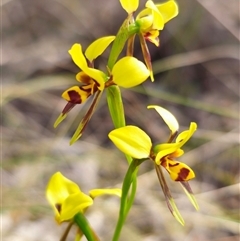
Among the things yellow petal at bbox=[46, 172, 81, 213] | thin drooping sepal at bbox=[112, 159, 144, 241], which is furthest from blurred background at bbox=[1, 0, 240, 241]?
thin drooping sepal at bbox=[112, 159, 144, 241]

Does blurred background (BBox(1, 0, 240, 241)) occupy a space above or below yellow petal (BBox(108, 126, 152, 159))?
below

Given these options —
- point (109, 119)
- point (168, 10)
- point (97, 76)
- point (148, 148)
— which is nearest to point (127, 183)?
point (148, 148)

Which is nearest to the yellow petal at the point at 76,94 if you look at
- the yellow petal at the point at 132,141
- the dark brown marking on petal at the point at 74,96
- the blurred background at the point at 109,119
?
the dark brown marking on petal at the point at 74,96

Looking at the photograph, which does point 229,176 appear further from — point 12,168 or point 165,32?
point 165,32

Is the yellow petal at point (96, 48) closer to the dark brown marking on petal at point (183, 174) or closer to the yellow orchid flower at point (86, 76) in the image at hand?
the yellow orchid flower at point (86, 76)

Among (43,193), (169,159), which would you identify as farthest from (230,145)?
(169,159)

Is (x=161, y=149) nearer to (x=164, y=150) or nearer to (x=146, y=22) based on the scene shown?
(x=164, y=150)

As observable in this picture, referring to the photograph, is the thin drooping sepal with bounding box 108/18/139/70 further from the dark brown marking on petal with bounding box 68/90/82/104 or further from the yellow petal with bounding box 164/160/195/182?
the yellow petal with bounding box 164/160/195/182

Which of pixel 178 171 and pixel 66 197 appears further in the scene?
pixel 66 197
